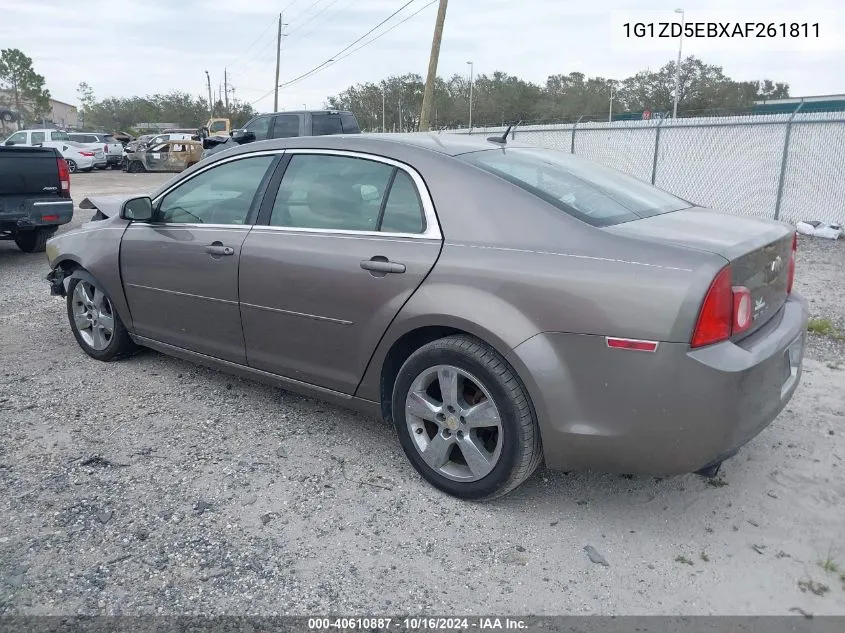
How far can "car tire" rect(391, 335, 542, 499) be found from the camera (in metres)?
2.81

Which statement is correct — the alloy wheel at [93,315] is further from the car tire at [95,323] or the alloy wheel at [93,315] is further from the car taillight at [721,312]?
the car taillight at [721,312]

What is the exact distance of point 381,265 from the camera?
3158 millimetres

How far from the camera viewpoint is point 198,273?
398cm

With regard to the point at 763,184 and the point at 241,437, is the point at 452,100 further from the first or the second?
the point at 241,437

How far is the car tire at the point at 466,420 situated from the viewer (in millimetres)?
2812

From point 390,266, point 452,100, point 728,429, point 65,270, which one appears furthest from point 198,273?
point 452,100

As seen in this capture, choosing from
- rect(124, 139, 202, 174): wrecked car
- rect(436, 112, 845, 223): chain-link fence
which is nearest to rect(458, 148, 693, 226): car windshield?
rect(436, 112, 845, 223): chain-link fence

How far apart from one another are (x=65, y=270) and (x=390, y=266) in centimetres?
323

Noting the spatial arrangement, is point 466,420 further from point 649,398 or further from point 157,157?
point 157,157

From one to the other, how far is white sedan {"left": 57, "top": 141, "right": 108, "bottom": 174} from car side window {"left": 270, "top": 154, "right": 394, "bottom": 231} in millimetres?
26612

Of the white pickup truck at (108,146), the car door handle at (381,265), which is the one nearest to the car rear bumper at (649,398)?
the car door handle at (381,265)

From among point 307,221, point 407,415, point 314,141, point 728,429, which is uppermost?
point 314,141

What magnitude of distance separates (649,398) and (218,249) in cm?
247

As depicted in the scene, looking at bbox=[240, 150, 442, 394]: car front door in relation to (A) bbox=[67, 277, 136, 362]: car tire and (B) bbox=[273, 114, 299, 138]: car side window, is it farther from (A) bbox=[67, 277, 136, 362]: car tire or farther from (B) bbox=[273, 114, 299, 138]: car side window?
(B) bbox=[273, 114, 299, 138]: car side window
